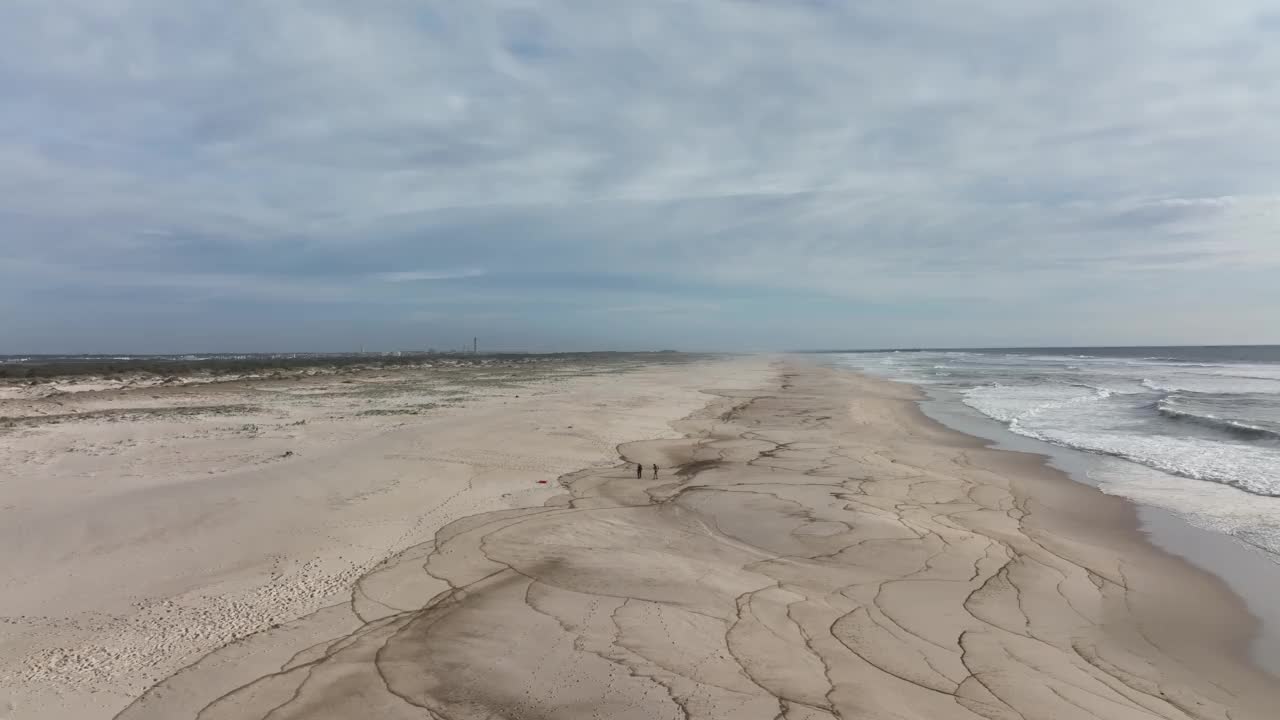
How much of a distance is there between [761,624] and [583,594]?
1785mm

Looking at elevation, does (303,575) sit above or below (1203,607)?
above

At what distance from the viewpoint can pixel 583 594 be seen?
6.37 metres

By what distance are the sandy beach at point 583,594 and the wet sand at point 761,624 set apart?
3 cm

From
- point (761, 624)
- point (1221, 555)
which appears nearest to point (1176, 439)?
point (1221, 555)

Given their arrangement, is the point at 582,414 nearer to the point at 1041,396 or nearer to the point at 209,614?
the point at 209,614

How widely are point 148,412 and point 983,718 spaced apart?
75.9ft

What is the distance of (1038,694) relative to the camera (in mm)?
4883

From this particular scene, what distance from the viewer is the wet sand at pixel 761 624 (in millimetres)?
4598

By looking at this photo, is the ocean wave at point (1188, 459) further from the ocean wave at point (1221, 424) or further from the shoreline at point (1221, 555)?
the ocean wave at point (1221, 424)

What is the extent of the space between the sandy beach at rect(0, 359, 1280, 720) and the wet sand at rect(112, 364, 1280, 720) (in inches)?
1.3

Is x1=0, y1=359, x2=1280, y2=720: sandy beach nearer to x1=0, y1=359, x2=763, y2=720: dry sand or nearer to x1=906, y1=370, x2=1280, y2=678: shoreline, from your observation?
x1=0, y1=359, x2=763, y2=720: dry sand

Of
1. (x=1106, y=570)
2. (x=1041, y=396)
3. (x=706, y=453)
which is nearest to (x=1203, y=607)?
(x=1106, y=570)

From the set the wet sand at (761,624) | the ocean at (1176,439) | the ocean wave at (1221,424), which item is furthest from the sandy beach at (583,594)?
the ocean wave at (1221,424)

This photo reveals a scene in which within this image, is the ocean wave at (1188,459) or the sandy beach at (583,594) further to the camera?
the ocean wave at (1188,459)
